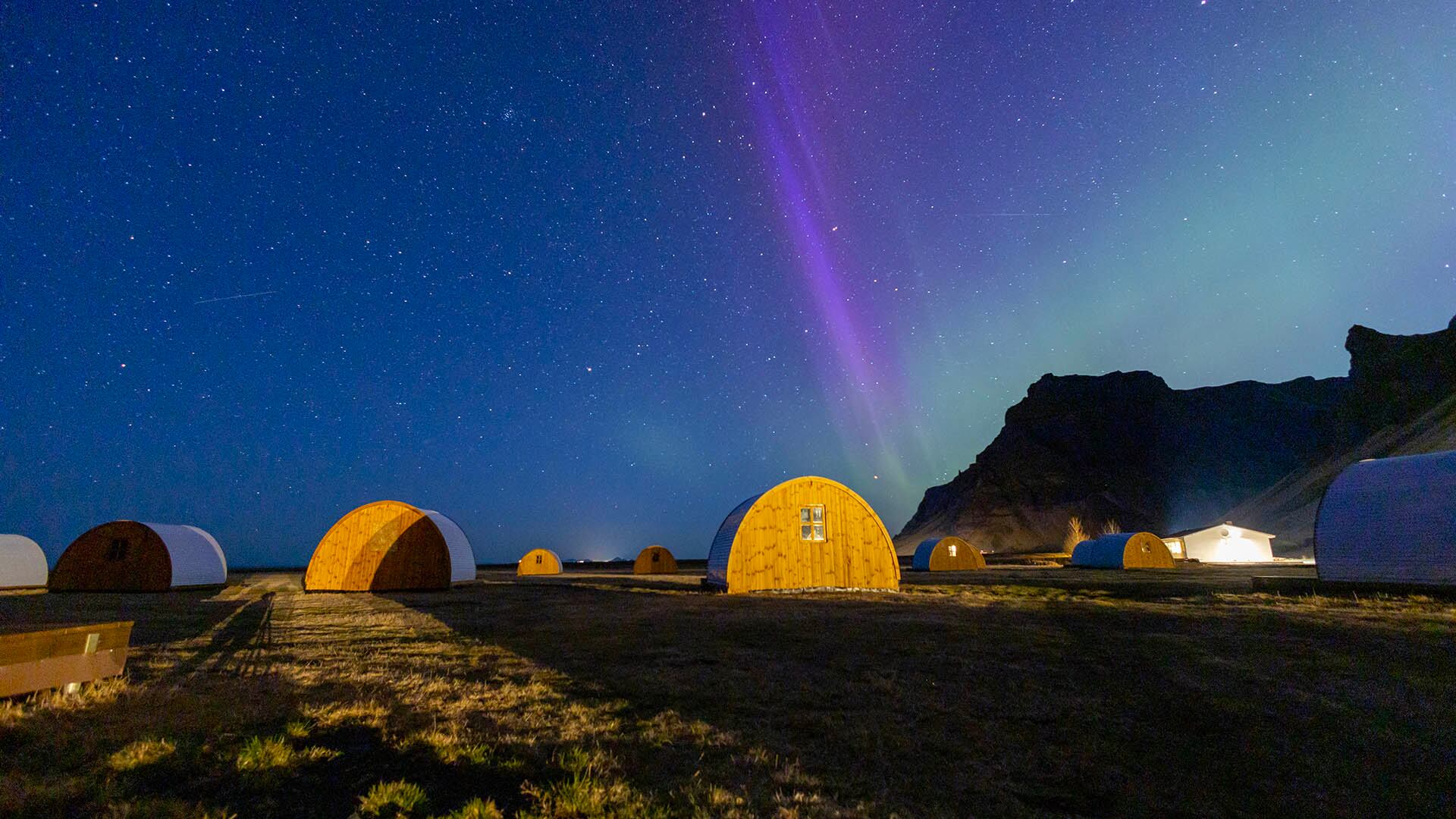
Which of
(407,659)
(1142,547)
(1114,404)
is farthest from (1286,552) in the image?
(407,659)

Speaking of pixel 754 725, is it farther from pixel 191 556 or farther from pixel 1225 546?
pixel 1225 546

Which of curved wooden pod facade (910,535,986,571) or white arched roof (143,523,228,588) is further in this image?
curved wooden pod facade (910,535,986,571)

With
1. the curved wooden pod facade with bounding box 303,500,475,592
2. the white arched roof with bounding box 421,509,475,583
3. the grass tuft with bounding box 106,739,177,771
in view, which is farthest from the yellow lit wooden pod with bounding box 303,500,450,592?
the grass tuft with bounding box 106,739,177,771

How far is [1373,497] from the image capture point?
801 inches

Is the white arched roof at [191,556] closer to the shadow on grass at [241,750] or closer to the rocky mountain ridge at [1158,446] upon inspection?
the shadow on grass at [241,750]

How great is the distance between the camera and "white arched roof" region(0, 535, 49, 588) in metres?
30.4

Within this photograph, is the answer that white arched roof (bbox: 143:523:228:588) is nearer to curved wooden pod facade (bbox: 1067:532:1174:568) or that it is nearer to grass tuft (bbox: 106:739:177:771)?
grass tuft (bbox: 106:739:177:771)

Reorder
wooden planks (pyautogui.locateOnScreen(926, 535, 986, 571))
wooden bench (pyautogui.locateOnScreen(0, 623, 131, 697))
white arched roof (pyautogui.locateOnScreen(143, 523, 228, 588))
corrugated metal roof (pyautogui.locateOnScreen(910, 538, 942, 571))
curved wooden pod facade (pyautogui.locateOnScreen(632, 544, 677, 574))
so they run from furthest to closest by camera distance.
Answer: curved wooden pod facade (pyautogui.locateOnScreen(632, 544, 677, 574))
corrugated metal roof (pyautogui.locateOnScreen(910, 538, 942, 571))
wooden planks (pyautogui.locateOnScreen(926, 535, 986, 571))
white arched roof (pyautogui.locateOnScreen(143, 523, 228, 588))
wooden bench (pyautogui.locateOnScreen(0, 623, 131, 697))

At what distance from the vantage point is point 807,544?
2323cm

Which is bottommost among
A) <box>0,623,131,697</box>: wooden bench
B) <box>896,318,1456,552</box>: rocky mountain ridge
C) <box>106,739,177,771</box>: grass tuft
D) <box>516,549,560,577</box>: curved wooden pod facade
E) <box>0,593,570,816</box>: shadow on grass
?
<box>516,549,560,577</box>: curved wooden pod facade

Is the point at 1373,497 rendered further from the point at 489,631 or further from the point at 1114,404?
the point at 1114,404

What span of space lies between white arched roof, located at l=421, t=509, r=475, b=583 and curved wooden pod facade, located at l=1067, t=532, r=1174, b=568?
5047 centimetres

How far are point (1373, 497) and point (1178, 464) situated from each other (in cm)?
14676

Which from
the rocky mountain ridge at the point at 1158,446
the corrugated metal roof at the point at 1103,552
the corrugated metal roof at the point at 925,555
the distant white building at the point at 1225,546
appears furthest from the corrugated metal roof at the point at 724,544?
the rocky mountain ridge at the point at 1158,446
